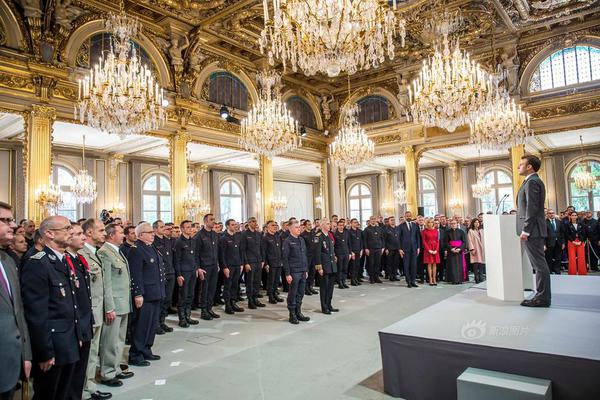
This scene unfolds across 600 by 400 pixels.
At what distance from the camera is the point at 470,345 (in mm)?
2877

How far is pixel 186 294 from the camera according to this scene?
19.6ft

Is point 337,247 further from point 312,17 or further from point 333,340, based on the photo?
point 312,17

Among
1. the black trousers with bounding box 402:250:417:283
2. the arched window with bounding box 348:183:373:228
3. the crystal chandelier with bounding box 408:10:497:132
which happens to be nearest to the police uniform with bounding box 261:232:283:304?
the black trousers with bounding box 402:250:417:283

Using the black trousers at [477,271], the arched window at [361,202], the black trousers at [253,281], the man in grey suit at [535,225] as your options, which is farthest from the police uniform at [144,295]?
the arched window at [361,202]

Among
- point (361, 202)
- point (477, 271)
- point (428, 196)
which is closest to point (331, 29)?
point (477, 271)

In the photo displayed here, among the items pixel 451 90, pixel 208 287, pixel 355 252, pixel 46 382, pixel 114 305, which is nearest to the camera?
pixel 46 382

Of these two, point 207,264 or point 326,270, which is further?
point 207,264

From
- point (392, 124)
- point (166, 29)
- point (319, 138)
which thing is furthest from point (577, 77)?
point (166, 29)

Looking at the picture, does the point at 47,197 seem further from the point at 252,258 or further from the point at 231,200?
the point at 231,200

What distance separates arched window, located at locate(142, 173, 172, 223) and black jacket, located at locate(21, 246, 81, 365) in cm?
1243

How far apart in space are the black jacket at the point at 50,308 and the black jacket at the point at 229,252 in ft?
13.9

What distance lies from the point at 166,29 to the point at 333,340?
837 centimetres

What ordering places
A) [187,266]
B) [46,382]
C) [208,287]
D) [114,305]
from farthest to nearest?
[208,287] < [187,266] < [114,305] < [46,382]

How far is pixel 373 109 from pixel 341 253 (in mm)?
6636
